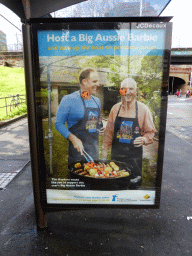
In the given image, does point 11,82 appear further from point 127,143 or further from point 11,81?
point 127,143

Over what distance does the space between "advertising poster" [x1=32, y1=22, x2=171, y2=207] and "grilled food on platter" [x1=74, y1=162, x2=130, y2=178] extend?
0.01 m

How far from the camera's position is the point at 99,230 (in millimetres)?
2893

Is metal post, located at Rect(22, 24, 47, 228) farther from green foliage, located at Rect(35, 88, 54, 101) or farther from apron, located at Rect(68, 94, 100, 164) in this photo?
apron, located at Rect(68, 94, 100, 164)

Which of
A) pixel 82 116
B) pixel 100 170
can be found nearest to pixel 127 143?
pixel 100 170

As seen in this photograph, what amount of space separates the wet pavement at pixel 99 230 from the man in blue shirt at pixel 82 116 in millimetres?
1175

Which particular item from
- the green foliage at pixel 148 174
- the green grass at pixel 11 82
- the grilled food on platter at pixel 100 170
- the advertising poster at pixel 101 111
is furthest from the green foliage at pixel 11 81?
the green foliage at pixel 148 174

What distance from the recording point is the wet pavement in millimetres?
2545

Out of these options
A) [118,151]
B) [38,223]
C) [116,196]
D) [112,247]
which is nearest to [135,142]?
[118,151]

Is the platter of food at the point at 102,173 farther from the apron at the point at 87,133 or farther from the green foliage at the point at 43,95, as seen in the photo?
the green foliage at the point at 43,95

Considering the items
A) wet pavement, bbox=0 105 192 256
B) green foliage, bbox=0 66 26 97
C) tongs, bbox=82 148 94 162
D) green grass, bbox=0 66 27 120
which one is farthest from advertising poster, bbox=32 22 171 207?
green foliage, bbox=0 66 26 97

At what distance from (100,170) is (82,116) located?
743 mm

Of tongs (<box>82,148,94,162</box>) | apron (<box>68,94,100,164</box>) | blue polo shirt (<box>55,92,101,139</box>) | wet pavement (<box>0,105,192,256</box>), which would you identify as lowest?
wet pavement (<box>0,105,192,256</box>)

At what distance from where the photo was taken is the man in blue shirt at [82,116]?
2.35 m

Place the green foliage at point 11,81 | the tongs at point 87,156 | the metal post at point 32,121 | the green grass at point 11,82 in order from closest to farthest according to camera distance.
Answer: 1. the metal post at point 32,121
2. the tongs at point 87,156
3. the green grass at point 11,82
4. the green foliage at point 11,81
